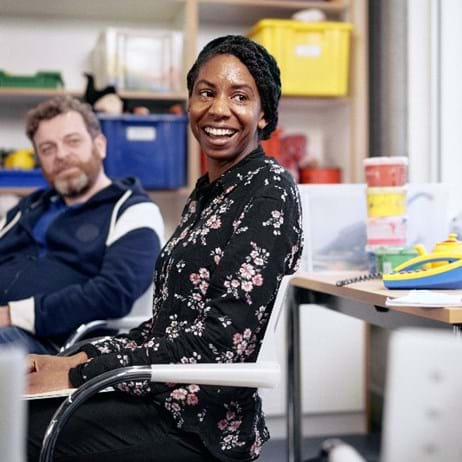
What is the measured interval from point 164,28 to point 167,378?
2.32 meters

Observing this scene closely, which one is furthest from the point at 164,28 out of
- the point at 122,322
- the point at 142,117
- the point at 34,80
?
the point at 122,322

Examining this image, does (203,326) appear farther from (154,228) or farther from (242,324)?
(154,228)

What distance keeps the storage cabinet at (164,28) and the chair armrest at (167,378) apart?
178cm

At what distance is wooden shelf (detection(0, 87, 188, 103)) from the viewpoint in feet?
9.32

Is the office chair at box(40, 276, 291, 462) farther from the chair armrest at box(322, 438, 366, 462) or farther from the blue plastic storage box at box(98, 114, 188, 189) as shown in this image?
the blue plastic storage box at box(98, 114, 188, 189)

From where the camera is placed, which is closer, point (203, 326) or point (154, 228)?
point (203, 326)

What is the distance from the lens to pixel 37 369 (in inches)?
56.3

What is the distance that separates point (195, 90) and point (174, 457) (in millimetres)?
713

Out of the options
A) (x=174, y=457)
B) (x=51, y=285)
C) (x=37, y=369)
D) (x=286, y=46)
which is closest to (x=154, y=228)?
(x=51, y=285)

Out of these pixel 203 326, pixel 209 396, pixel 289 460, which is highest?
pixel 203 326

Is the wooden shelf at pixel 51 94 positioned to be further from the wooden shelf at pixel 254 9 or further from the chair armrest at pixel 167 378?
the chair armrest at pixel 167 378

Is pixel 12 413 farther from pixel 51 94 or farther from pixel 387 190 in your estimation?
pixel 51 94

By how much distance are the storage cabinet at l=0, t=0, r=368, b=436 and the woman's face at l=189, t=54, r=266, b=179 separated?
141 centimetres

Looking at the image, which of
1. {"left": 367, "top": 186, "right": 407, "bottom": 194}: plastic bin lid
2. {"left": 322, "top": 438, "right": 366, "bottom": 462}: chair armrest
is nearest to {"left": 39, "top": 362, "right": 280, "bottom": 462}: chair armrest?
{"left": 322, "top": 438, "right": 366, "bottom": 462}: chair armrest
